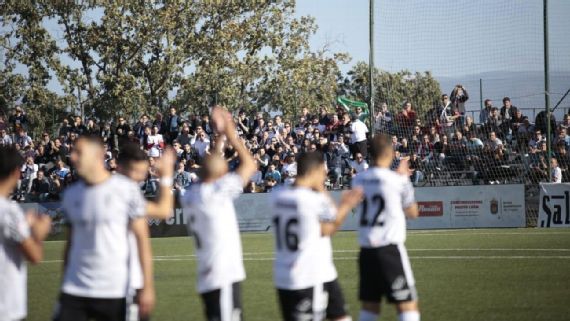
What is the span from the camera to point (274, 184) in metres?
30.5

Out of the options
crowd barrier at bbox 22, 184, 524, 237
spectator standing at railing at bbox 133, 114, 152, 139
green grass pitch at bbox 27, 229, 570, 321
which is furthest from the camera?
spectator standing at railing at bbox 133, 114, 152, 139

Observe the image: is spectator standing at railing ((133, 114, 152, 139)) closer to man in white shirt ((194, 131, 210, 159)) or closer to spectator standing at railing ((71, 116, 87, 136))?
man in white shirt ((194, 131, 210, 159))

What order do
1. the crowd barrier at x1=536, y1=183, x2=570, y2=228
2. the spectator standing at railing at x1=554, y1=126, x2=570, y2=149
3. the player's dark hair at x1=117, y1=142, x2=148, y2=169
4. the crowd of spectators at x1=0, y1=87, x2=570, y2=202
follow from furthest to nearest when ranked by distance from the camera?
the crowd of spectators at x1=0, y1=87, x2=570, y2=202, the spectator standing at railing at x1=554, y1=126, x2=570, y2=149, the crowd barrier at x1=536, y1=183, x2=570, y2=228, the player's dark hair at x1=117, y1=142, x2=148, y2=169

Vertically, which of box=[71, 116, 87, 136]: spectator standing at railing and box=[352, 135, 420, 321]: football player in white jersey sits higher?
box=[71, 116, 87, 136]: spectator standing at railing

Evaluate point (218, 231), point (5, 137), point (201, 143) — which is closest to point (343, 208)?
point (218, 231)

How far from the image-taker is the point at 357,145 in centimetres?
3022

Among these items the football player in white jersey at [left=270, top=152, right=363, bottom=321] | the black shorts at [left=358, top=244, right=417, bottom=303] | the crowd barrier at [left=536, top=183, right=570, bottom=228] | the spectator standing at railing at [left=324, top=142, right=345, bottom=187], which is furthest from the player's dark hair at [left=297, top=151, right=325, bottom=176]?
the spectator standing at railing at [left=324, top=142, right=345, bottom=187]

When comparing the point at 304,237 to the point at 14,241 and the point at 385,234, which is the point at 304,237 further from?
the point at 14,241

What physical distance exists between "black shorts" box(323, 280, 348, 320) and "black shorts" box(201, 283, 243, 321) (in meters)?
0.97

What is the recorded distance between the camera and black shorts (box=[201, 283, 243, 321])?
25.4ft

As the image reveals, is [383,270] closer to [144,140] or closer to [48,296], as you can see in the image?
[48,296]

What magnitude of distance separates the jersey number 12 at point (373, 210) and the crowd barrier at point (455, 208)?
19.3m

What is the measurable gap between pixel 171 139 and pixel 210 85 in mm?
17792

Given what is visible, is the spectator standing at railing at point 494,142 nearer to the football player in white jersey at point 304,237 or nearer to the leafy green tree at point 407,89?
the leafy green tree at point 407,89
